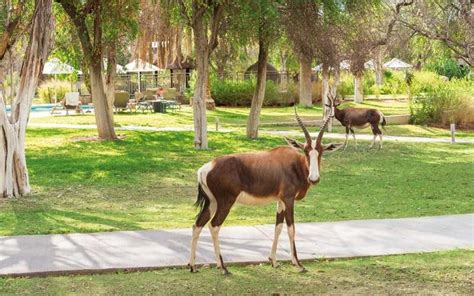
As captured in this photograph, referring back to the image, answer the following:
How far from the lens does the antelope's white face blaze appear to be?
27.2 ft

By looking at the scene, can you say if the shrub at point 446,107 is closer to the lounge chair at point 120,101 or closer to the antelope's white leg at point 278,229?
the lounge chair at point 120,101

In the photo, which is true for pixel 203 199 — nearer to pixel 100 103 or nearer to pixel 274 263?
pixel 274 263

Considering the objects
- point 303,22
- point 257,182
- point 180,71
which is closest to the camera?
point 257,182

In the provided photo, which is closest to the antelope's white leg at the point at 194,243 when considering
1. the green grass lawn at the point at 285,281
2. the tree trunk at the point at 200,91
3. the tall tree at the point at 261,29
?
the green grass lawn at the point at 285,281

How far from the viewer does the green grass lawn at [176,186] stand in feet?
38.8

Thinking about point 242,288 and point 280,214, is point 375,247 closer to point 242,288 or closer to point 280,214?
point 280,214

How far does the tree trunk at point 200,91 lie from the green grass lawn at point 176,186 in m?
0.63

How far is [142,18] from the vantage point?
30562 millimetres

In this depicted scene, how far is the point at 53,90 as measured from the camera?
1838 inches

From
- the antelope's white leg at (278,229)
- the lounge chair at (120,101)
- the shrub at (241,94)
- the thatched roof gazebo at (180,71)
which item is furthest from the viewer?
the thatched roof gazebo at (180,71)

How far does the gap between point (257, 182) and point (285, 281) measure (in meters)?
1.15

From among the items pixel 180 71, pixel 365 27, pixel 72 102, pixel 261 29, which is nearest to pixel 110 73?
pixel 261 29

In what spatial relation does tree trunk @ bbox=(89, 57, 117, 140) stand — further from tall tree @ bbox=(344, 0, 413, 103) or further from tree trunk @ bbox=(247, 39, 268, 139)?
tall tree @ bbox=(344, 0, 413, 103)

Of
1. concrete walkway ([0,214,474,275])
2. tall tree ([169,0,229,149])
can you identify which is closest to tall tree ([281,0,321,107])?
tall tree ([169,0,229,149])
